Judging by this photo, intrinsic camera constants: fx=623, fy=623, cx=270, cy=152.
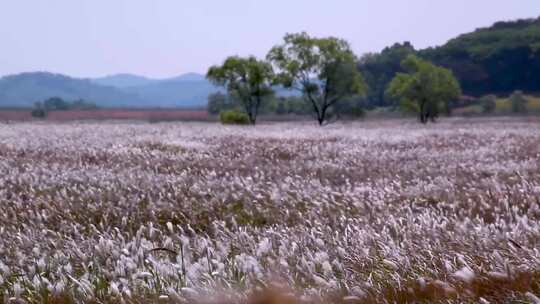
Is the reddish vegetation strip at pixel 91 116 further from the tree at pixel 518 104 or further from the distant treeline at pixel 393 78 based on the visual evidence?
the tree at pixel 518 104

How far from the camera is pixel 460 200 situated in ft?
23.9

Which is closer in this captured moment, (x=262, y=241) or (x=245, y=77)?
(x=262, y=241)

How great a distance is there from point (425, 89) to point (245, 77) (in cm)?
2292

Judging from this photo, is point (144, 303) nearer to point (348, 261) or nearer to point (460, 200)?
point (348, 261)

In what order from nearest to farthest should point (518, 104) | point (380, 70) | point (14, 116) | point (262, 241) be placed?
point (262, 241), point (14, 116), point (518, 104), point (380, 70)

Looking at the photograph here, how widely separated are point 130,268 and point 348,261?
1.44 metres

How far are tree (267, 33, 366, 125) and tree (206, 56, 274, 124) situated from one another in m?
1.77

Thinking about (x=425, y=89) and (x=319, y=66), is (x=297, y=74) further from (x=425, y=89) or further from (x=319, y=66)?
(x=425, y=89)

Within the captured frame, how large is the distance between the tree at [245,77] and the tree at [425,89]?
18.2m

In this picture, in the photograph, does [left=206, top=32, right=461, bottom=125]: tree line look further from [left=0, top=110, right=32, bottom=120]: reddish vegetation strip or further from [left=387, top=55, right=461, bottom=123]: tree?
[left=0, top=110, right=32, bottom=120]: reddish vegetation strip

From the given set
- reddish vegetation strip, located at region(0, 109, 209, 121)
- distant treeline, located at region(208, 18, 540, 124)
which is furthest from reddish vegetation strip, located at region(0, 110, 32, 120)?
distant treeline, located at region(208, 18, 540, 124)

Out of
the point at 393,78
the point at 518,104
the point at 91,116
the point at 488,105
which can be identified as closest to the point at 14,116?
the point at 91,116

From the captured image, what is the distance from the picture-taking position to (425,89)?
76.4 metres

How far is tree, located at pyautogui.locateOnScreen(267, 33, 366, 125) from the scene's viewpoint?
6606 centimetres
